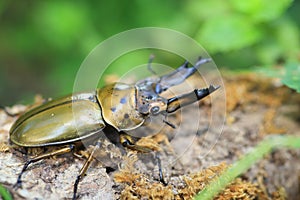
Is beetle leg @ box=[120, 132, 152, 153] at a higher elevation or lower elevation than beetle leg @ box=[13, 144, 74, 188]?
lower

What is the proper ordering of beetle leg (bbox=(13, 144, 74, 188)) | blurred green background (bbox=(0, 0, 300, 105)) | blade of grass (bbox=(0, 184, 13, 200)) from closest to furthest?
blade of grass (bbox=(0, 184, 13, 200)) → beetle leg (bbox=(13, 144, 74, 188)) → blurred green background (bbox=(0, 0, 300, 105))

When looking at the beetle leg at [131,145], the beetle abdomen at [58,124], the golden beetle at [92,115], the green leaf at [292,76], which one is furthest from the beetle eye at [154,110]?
the green leaf at [292,76]

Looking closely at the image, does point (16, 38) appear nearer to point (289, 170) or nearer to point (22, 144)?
point (22, 144)

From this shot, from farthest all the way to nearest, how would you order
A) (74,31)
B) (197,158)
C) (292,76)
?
(74,31) < (292,76) < (197,158)

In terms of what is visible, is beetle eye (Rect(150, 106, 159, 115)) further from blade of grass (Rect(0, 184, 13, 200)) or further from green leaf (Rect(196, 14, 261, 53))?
green leaf (Rect(196, 14, 261, 53))

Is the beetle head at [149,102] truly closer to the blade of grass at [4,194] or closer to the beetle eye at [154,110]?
the beetle eye at [154,110]

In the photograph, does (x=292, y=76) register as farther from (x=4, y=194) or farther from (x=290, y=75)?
(x=4, y=194)

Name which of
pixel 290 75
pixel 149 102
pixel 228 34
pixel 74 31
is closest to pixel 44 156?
pixel 149 102

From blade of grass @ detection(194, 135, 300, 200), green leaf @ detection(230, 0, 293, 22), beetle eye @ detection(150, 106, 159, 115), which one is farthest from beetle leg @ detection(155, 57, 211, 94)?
green leaf @ detection(230, 0, 293, 22)
